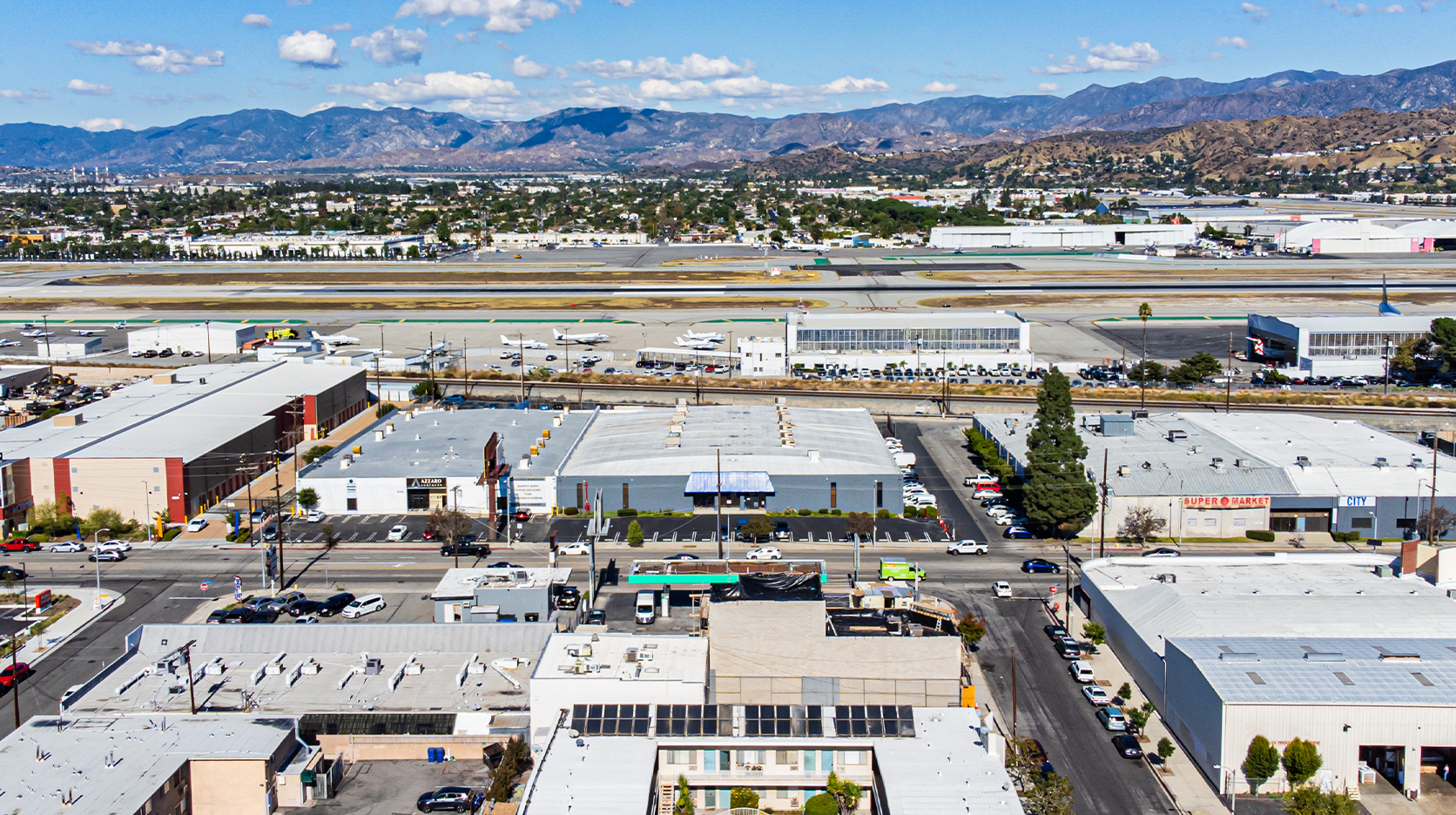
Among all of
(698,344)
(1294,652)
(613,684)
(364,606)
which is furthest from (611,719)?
(698,344)

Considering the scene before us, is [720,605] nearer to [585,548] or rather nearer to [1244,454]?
[585,548]

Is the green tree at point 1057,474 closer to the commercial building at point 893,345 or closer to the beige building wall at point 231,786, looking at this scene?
the beige building wall at point 231,786

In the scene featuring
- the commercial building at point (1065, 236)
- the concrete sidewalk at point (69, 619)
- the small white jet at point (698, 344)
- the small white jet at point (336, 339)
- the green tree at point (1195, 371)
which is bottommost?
the concrete sidewalk at point (69, 619)

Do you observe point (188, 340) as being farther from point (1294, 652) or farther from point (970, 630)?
point (1294, 652)

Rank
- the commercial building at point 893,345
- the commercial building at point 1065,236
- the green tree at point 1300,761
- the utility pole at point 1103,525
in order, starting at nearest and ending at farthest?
the green tree at point 1300,761 < the utility pole at point 1103,525 < the commercial building at point 893,345 < the commercial building at point 1065,236

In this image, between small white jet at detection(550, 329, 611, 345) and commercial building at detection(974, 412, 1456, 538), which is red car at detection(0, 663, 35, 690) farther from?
small white jet at detection(550, 329, 611, 345)

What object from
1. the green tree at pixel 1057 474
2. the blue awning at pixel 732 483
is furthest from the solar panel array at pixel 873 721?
the blue awning at pixel 732 483

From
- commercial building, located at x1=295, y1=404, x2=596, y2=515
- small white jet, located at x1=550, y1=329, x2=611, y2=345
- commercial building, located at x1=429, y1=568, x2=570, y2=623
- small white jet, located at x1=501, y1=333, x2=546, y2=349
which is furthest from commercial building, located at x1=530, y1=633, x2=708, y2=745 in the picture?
small white jet, located at x1=550, y1=329, x2=611, y2=345
